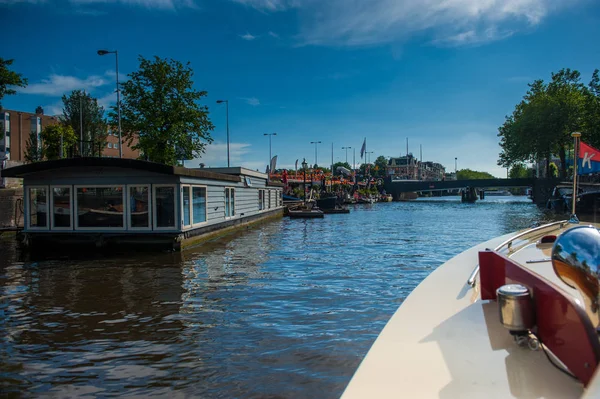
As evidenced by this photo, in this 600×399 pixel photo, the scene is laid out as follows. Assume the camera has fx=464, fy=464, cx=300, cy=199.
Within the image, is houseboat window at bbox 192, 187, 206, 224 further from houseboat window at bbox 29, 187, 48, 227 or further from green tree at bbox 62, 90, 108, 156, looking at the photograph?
green tree at bbox 62, 90, 108, 156

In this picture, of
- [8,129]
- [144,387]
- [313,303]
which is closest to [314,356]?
[144,387]

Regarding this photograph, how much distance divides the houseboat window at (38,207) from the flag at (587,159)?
16125 mm

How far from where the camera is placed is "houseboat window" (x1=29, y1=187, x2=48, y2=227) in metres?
16.4

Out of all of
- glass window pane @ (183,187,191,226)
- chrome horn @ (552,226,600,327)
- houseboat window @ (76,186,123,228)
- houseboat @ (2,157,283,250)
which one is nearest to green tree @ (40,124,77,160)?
houseboat @ (2,157,283,250)

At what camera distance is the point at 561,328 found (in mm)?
2145

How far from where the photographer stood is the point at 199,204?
18.0 m

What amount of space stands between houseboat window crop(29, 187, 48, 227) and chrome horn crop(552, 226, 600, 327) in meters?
17.3

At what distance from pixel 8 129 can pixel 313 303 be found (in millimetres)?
78245

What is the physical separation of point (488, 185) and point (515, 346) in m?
83.8

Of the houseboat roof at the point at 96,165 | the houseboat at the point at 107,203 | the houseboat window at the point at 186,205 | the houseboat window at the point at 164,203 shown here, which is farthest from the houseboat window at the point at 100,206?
the houseboat window at the point at 186,205

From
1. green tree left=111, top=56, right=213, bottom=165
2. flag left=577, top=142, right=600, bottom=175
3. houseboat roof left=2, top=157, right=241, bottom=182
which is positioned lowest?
flag left=577, top=142, right=600, bottom=175

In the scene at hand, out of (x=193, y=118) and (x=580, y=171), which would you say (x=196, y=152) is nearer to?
(x=193, y=118)

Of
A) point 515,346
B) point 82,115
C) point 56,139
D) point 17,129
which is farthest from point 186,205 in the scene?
point 17,129

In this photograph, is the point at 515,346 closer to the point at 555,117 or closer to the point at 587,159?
the point at 587,159
